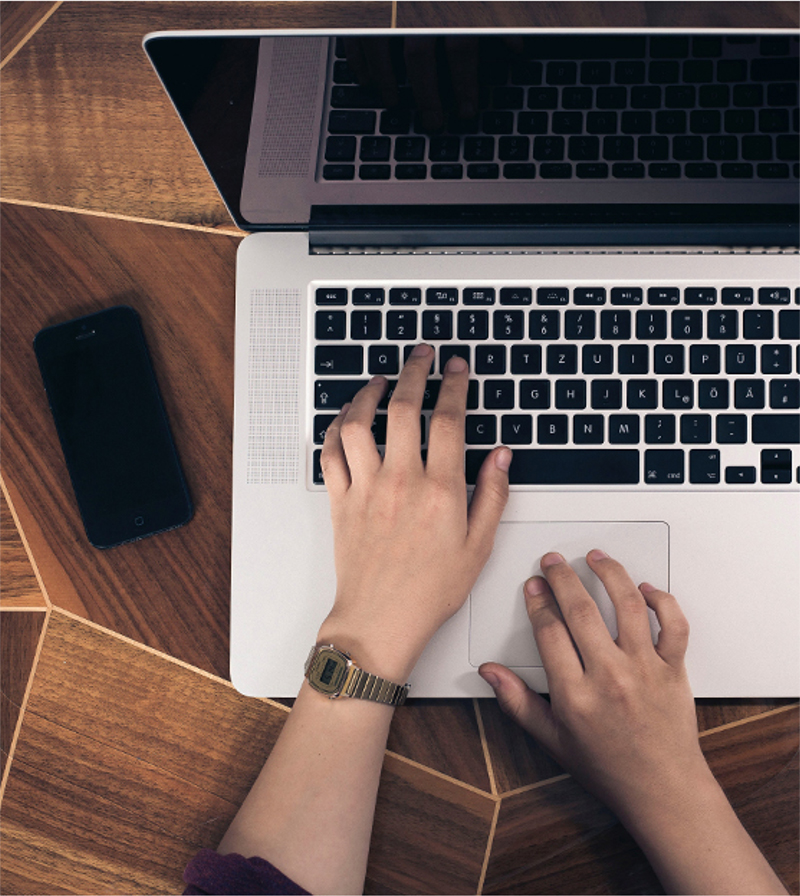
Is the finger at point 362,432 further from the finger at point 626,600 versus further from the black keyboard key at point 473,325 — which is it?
the finger at point 626,600

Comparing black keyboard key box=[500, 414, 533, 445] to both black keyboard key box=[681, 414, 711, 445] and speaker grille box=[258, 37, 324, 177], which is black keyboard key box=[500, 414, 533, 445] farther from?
speaker grille box=[258, 37, 324, 177]

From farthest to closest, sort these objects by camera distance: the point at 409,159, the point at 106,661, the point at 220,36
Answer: the point at 106,661
the point at 409,159
the point at 220,36

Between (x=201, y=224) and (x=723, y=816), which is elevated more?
(x=201, y=224)

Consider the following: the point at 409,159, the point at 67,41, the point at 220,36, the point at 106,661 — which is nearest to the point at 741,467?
the point at 409,159

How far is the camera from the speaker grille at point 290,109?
0.48 metres

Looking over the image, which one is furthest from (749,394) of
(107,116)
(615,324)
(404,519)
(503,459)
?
(107,116)

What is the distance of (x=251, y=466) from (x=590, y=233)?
0.39m

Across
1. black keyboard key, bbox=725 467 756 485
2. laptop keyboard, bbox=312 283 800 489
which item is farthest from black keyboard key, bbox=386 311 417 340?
black keyboard key, bbox=725 467 756 485

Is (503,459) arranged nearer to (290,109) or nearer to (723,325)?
(723,325)

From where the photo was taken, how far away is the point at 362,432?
1.98 ft

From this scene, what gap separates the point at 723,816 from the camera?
23.8 inches

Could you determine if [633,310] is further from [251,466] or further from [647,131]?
[251,466]

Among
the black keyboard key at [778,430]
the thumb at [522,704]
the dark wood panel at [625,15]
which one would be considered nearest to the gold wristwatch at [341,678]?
the thumb at [522,704]

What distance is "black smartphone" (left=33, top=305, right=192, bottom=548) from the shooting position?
26.7 inches
